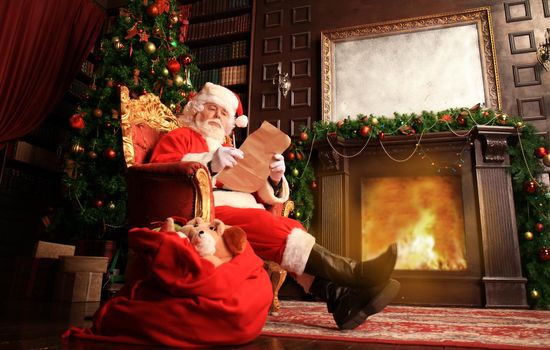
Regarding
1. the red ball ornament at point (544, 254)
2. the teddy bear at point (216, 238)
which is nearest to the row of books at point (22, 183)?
the teddy bear at point (216, 238)

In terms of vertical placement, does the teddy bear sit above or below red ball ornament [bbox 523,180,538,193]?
below

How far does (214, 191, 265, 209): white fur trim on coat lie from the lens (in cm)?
182

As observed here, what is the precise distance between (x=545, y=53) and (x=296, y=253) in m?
3.42

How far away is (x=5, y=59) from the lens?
3.75 metres

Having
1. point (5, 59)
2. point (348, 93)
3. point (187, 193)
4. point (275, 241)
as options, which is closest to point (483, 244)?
point (348, 93)

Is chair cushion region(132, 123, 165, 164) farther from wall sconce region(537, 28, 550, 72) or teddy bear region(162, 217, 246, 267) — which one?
wall sconce region(537, 28, 550, 72)

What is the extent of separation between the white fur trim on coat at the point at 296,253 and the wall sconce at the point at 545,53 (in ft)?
11.0

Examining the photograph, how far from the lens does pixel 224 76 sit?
15.4ft

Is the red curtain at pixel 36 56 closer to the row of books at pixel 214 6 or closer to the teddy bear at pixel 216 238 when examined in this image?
the row of books at pixel 214 6

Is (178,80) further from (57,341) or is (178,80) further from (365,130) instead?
(57,341)

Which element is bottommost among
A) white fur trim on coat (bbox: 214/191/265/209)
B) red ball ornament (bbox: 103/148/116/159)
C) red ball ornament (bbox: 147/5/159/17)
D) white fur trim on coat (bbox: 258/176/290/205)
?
white fur trim on coat (bbox: 214/191/265/209)

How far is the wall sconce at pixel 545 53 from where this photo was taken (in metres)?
3.62

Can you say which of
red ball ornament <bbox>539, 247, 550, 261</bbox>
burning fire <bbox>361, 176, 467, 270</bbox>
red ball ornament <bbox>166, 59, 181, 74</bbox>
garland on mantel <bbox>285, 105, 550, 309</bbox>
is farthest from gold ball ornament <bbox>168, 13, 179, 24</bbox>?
red ball ornament <bbox>539, 247, 550, 261</bbox>

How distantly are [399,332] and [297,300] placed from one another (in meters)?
2.23
